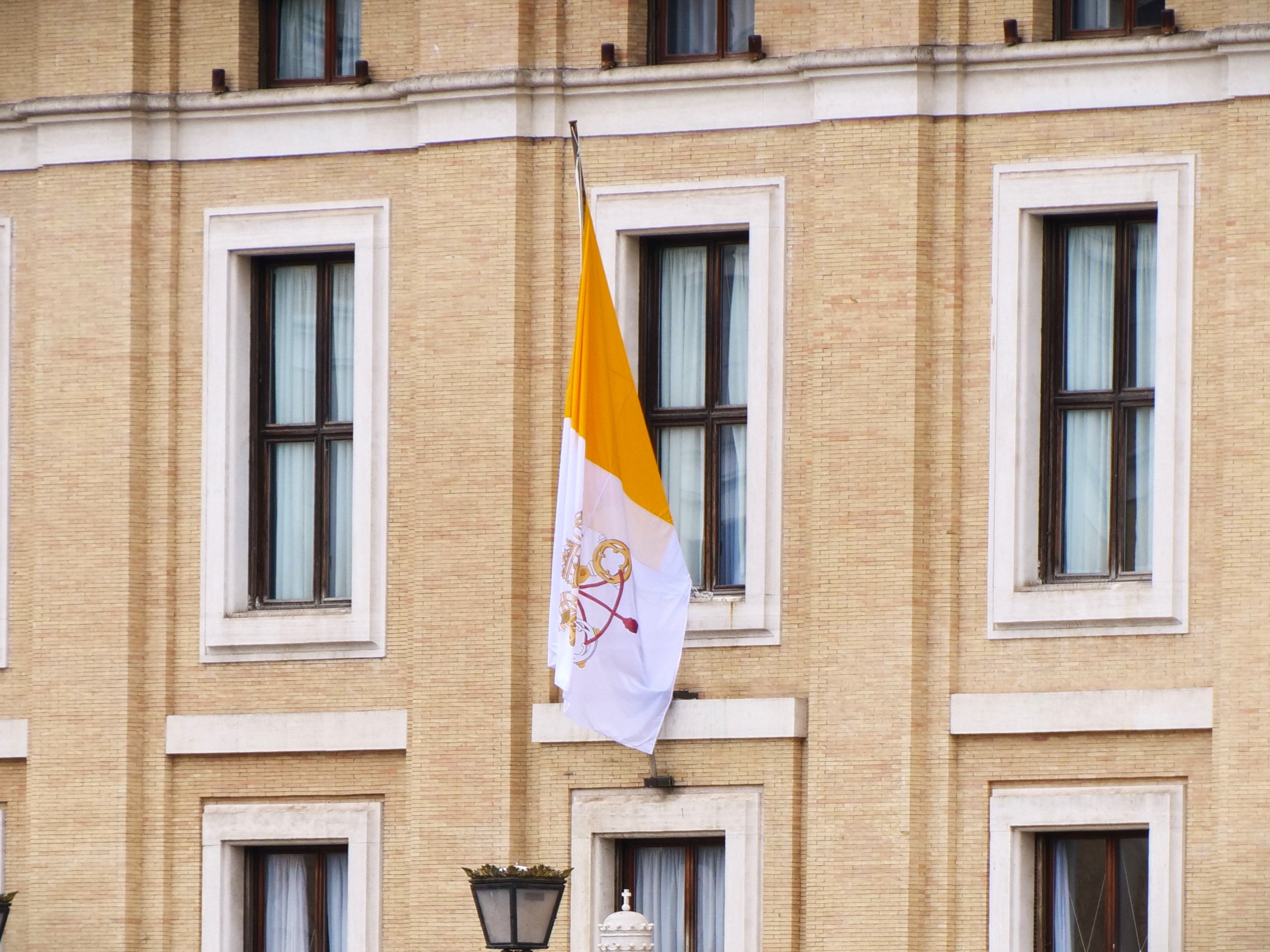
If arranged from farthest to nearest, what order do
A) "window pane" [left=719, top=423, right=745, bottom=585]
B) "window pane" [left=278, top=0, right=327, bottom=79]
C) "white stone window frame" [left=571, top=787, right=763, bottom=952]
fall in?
"window pane" [left=278, top=0, right=327, bottom=79] → "window pane" [left=719, top=423, right=745, bottom=585] → "white stone window frame" [left=571, top=787, right=763, bottom=952]

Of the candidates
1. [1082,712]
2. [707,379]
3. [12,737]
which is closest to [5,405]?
[12,737]

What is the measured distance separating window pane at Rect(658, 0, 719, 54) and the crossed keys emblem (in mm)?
4463

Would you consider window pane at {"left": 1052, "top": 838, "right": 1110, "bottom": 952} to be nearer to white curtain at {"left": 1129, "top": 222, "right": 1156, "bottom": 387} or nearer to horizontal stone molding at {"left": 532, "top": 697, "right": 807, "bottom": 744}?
horizontal stone molding at {"left": 532, "top": 697, "right": 807, "bottom": 744}

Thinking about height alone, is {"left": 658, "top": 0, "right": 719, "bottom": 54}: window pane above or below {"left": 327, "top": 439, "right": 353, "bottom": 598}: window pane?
above

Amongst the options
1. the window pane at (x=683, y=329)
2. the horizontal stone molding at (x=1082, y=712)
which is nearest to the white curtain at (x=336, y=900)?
the window pane at (x=683, y=329)

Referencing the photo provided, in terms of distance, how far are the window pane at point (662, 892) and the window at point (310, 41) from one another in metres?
7.49

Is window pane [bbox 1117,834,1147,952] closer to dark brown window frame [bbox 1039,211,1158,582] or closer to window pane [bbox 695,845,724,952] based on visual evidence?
dark brown window frame [bbox 1039,211,1158,582]

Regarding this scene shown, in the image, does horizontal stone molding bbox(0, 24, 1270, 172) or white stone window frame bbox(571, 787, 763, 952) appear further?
white stone window frame bbox(571, 787, 763, 952)

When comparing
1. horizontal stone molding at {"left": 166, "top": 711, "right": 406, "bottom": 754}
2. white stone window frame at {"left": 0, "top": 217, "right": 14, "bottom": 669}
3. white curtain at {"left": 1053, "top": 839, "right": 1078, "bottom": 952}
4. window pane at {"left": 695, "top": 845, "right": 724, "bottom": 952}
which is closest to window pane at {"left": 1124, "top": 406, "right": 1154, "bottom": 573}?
white curtain at {"left": 1053, "top": 839, "right": 1078, "bottom": 952}

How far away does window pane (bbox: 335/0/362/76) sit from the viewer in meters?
32.0

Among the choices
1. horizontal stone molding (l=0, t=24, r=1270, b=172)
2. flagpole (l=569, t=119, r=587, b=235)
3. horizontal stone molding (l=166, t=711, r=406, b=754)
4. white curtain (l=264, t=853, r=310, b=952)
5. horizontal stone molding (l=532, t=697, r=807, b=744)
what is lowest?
white curtain (l=264, t=853, r=310, b=952)

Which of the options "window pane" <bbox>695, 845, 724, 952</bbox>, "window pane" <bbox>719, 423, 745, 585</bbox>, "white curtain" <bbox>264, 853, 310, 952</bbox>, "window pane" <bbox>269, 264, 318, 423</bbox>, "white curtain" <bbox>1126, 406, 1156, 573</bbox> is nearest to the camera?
"white curtain" <bbox>1126, 406, 1156, 573</bbox>

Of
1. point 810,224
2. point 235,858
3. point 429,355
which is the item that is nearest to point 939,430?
point 810,224

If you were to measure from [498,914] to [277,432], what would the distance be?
6878mm
